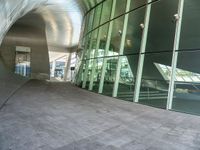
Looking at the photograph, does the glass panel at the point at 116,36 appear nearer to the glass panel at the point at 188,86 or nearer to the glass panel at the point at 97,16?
the glass panel at the point at 97,16

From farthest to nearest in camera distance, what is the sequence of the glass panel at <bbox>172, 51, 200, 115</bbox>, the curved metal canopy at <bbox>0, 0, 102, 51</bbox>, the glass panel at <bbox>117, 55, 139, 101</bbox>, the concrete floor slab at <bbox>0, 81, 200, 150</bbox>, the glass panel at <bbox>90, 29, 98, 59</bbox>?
the curved metal canopy at <bbox>0, 0, 102, 51</bbox> → the glass panel at <bbox>90, 29, 98, 59</bbox> → the glass panel at <bbox>117, 55, 139, 101</bbox> → the glass panel at <bbox>172, 51, 200, 115</bbox> → the concrete floor slab at <bbox>0, 81, 200, 150</bbox>

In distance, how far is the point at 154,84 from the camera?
10.8m

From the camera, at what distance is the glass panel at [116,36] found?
11.9m

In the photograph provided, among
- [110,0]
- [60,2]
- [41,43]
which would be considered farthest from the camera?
[41,43]

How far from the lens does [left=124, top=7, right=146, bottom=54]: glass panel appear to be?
38.5 feet

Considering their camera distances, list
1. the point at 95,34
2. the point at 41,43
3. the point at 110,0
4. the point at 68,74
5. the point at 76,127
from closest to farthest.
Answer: the point at 76,127 < the point at 110,0 < the point at 95,34 < the point at 41,43 < the point at 68,74

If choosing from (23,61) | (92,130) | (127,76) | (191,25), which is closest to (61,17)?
(23,61)

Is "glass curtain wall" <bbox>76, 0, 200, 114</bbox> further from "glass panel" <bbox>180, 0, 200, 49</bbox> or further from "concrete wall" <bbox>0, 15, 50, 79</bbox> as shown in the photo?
"concrete wall" <bbox>0, 15, 50, 79</bbox>

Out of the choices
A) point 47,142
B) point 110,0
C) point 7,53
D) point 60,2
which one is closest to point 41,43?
point 7,53

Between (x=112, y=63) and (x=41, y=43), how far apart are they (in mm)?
15470

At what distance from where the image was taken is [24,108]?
699 centimetres

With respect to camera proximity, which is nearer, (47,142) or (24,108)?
(47,142)

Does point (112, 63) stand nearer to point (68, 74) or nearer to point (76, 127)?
point (76, 127)

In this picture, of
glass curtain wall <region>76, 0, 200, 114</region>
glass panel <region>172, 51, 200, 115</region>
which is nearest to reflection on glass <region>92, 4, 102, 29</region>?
glass curtain wall <region>76, 0, 200, 114</region>
